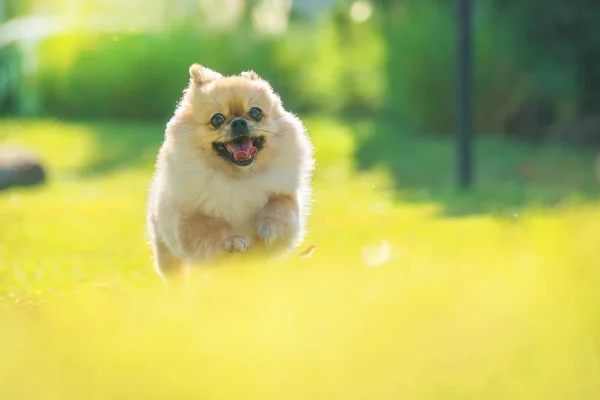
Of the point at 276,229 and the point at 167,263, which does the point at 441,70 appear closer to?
the point at 167,263

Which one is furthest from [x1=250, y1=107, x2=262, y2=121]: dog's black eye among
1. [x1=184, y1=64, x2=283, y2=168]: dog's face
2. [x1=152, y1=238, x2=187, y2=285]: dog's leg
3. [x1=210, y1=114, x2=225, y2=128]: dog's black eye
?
[x1=152, y1=238, x2=187, y2=285]: dog's leg

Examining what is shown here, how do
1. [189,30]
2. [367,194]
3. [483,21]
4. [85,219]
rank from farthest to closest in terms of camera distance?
[189,30]
[483,21]
[367,194]
[85,219]

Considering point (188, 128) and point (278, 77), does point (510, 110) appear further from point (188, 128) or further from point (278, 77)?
point (188, 128)

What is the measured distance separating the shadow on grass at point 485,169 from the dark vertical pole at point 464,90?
0.93ft

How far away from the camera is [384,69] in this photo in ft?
43.7

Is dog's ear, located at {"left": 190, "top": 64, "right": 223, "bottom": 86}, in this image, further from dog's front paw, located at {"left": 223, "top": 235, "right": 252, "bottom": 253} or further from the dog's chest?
dog's front paw, located at {"left": 223, "top": 235, "right": 252, "bottom": 253}

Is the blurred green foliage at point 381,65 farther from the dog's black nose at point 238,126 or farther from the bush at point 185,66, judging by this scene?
the dog's black nose at point 238,126

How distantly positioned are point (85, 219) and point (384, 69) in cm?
709

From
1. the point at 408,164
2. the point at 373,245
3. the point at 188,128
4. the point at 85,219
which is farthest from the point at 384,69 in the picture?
the point at 188,128

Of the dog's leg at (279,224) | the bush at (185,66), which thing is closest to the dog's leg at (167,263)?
the dog's leg at (279,224)

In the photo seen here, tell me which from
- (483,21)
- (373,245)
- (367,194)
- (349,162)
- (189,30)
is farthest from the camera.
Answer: (189,30)

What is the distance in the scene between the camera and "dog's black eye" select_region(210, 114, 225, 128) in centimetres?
349

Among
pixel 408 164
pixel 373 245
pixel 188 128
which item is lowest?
pixel 408 164

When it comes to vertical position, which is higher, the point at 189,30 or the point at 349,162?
the point at 189,30
